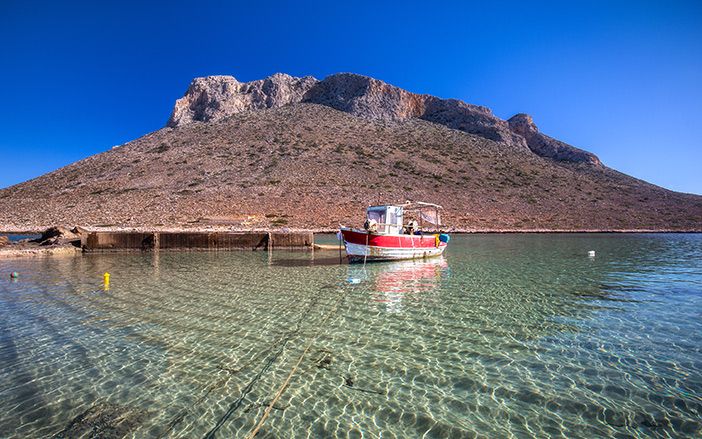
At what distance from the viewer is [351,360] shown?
5934mm

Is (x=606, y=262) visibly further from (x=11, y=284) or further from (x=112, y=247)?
(x=112, y=247)

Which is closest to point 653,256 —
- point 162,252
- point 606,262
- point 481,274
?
point 606,262

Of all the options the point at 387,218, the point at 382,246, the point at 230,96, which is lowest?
the point at 382,246

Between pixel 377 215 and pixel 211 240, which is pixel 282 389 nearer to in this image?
pixel 377 215

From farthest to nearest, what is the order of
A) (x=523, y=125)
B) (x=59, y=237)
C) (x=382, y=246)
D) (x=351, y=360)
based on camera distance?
1. (x=523, y=125)
2. (x=59, y=237)
3. (x=382, y=246)
4. (x=351, y=360)

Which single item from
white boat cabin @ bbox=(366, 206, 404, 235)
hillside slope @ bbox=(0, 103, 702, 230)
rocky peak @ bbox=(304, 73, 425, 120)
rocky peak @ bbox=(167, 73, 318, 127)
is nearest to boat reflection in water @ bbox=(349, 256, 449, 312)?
white boat cabin @ bbox=(366, 206, 404, 235)

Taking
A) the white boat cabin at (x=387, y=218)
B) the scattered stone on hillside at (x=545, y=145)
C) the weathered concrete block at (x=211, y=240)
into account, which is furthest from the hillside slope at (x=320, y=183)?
the white boat cabin at (x=387, y=218)

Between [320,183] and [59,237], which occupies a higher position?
[320,183]

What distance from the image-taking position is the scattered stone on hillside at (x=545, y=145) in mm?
76562

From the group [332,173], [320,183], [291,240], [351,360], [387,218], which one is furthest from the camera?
[332,173]

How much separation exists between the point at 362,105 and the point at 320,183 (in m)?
35.3

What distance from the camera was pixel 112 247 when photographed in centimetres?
2272

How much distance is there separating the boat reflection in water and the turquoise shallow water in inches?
5.9

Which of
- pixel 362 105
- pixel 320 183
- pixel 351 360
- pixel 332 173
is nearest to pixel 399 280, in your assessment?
pixel 351 360
